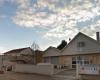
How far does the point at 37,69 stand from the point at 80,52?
927 centimetres

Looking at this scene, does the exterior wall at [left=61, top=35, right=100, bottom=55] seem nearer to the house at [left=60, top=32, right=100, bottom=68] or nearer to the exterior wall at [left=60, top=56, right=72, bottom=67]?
the house at [left=60, top=32, right=100, bottom=68]

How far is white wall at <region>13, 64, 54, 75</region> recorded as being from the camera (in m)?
29.0

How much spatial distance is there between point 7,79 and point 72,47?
1692 centimetres

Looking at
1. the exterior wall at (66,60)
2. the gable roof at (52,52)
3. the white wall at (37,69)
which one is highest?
the gable roof at (52,52)

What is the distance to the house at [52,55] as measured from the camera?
41.6 meters

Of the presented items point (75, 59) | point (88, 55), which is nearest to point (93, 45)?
point (88, 55)

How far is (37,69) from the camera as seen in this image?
103 feet

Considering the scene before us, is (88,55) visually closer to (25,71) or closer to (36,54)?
(25,71)

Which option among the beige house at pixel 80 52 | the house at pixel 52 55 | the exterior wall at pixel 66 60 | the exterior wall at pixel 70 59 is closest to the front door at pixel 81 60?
the beige house at pixel 80 52

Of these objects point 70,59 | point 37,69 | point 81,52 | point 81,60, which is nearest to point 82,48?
point 81,52

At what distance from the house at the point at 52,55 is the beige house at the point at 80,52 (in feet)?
0.65

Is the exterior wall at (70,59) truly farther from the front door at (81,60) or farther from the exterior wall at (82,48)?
the exterior wall at (82,48)

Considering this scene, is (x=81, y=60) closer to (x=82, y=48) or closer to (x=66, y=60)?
Answer: (x=82, y=48)

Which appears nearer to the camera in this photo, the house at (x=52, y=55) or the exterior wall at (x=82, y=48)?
the exterior wall at (x=82, y=48)
